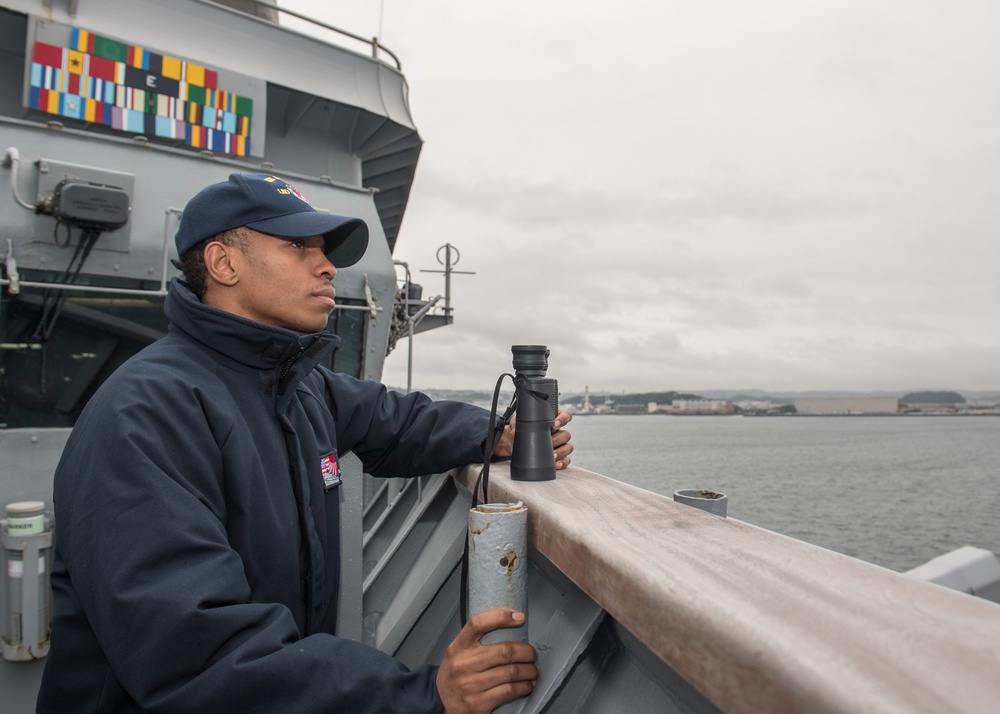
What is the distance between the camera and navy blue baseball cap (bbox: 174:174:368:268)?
1.68 m

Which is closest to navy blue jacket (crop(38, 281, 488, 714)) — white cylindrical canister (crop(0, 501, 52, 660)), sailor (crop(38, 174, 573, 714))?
sailor (crop(38, 174, 573, 714))

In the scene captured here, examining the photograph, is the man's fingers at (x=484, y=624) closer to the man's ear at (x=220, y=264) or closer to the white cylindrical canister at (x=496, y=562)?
the white cylindrical canister at (x=496, y=562)

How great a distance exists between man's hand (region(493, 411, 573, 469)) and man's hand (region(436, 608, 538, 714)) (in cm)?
84

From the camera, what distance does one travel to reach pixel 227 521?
1.36 m

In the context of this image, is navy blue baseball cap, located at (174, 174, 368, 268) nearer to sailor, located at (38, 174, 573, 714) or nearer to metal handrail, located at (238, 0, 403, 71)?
sailor, located at (38, 174, 573, 714)

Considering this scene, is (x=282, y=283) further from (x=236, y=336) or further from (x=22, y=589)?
(x=22, y=589)

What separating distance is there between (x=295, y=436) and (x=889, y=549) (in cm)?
2095

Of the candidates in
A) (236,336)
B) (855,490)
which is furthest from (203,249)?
(855,490)

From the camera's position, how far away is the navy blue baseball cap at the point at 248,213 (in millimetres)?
1683

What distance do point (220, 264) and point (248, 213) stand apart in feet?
0.49

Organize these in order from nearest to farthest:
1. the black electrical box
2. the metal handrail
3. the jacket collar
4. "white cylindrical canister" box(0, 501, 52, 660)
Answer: the jacket collar < "white cylindrical canister" box(0, 501, 52, 660) < the black electrical box < the metal handrail

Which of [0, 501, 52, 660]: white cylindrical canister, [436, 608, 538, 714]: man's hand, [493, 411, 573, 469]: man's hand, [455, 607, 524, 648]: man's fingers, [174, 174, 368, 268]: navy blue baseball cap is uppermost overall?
[174, 174, 368, 268]: navy blue baseball cap

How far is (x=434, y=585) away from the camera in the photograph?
7.64 feet

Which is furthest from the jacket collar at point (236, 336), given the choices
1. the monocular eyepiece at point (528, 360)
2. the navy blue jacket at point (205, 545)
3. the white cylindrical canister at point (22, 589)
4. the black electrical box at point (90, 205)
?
the black electrical box at point (90, 205)
